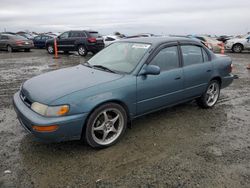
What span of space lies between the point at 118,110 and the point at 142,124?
100 centimetres

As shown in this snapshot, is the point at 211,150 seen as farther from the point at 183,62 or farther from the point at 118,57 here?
the point at 118,57

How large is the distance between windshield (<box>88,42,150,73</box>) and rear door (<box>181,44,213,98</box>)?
0.94 m

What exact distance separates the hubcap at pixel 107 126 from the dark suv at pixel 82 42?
12437 millimetres

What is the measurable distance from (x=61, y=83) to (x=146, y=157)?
1620mm

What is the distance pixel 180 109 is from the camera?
17.0 ft

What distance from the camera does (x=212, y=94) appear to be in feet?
17.4

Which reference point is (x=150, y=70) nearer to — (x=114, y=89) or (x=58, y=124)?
(x=114, y=89)

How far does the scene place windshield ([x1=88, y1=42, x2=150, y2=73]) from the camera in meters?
3.94

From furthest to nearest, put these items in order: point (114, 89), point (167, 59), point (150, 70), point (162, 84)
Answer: point (167, 59), point (162, 84), point (150, 70), point (114, 89)

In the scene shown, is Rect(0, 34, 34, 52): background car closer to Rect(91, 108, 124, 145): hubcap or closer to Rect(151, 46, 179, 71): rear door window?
Rect(151, 46, 179, 71): rear door window

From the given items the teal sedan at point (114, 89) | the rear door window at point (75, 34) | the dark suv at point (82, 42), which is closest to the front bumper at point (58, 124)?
the teal sedan at point (114, 89)

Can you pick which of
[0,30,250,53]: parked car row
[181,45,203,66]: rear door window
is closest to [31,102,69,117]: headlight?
[181,45,203,66]: rear door window

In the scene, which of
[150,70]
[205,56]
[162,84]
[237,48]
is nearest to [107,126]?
[150,70]

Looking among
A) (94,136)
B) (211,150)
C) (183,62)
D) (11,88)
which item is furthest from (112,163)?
(11,88)
